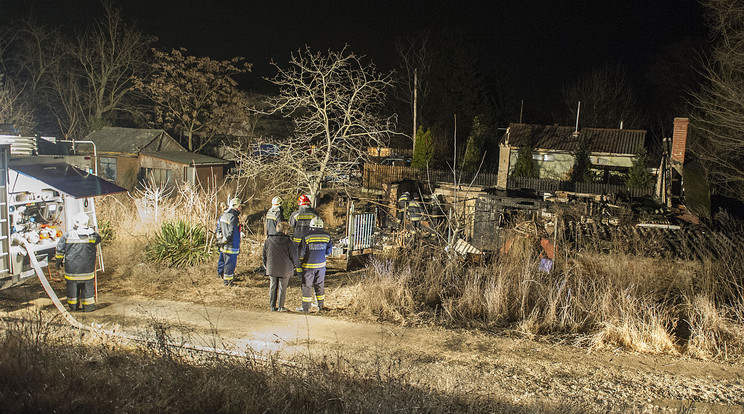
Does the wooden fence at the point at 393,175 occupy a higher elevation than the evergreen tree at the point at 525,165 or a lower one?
lower

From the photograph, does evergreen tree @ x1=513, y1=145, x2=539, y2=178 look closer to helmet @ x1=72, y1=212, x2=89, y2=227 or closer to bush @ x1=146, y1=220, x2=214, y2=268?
bush @ x1=146, y1=220, x2=214, y2=268

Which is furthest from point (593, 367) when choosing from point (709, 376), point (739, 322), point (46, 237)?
→ point (46, 237)

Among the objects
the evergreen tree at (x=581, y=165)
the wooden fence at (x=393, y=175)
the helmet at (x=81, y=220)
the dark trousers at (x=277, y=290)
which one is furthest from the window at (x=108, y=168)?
the evergreen tree at (x=581, y=165)

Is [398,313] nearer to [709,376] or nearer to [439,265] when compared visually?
[439,265]

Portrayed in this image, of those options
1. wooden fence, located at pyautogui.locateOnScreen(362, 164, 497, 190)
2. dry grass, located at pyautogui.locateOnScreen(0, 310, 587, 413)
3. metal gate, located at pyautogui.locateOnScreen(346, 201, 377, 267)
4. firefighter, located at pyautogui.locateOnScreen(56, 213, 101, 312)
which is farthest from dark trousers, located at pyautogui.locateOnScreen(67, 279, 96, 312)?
wooden fence, located at pyautogui.locateOnScreen(362, 164, 497, 190)

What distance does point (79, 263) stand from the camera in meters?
7.67

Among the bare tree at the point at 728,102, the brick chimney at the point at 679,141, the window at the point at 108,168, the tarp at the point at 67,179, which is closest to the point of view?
the tarp at the point at 67,179

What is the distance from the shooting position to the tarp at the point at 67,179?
856 centimetres

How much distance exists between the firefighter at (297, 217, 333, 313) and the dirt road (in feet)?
1.18

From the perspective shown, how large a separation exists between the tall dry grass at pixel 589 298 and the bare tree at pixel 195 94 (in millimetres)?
25842

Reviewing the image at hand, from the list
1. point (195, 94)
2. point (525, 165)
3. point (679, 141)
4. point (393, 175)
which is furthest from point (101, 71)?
point (679, 141)

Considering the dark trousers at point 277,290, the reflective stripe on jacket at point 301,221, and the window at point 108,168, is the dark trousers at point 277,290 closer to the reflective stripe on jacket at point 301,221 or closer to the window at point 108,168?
the reflective stripe on jacket at point 301,221

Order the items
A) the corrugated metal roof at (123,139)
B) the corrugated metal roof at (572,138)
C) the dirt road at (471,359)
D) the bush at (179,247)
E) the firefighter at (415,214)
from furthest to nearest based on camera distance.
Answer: the corrugated metal roof at (572,138) < the corrugated metal roof at (123,139) < the firefighter at (415,214) < the bush at (179,247) < the dirt road at (471,359)

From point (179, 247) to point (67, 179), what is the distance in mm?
2402
